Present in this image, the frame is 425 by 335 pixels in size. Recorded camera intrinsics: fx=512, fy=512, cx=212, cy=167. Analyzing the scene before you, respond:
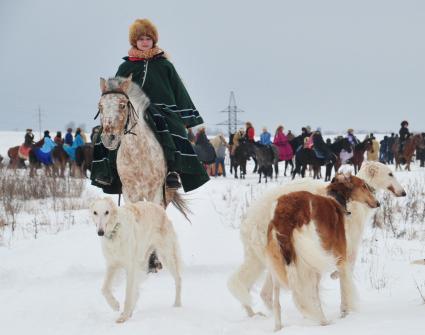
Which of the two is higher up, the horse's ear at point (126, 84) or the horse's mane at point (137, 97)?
the horse's ear at point (126, 84)

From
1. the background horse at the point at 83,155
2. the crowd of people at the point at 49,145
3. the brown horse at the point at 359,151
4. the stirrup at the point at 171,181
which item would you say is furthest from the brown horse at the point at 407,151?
the stirrup at the point at 171,181

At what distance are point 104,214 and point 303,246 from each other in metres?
1.88

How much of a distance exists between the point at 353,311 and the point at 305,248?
0.93 metres

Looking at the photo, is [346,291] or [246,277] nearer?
[346,291]

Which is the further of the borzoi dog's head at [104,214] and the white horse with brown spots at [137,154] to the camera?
the white horse with brown spots at [137,154]

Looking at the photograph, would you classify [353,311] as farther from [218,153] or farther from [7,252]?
[218,153]

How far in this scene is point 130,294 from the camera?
4.66m

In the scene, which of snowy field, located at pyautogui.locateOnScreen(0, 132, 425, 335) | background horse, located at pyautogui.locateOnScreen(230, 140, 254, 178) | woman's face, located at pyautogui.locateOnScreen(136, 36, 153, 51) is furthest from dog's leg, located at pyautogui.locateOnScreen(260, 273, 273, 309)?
background horse, located at pyautogui.locateOnScreen(230, 140, 254, 178)

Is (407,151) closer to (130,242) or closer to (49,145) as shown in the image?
(49,145)

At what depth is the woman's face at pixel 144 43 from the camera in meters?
6.92

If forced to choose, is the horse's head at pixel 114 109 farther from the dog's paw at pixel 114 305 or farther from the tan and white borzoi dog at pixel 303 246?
the tan and white borzoi dog at pixel 303 246

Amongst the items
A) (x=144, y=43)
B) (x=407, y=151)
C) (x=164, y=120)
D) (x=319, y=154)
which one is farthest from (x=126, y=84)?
(x=407, y=151)

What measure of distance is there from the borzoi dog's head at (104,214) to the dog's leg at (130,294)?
0.44 meters

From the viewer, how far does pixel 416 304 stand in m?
4.31
